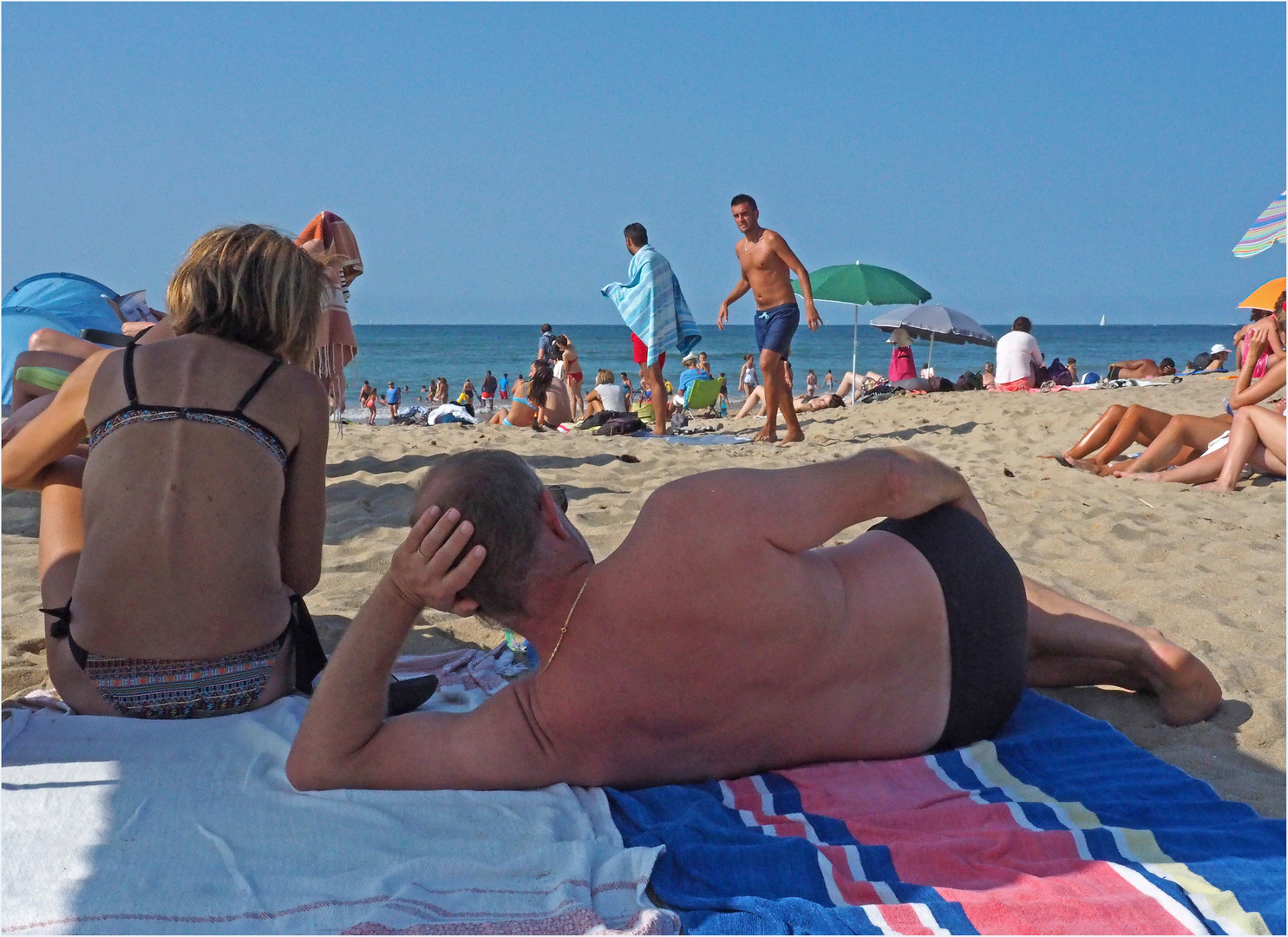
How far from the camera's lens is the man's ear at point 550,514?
189 cm

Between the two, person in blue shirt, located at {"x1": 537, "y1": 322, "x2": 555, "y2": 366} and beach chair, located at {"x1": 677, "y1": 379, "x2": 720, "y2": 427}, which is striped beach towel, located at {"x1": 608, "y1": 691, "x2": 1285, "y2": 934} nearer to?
beach chair, located at {"x1": 677, "y1": 379, "x2": 720, "y2": 427}

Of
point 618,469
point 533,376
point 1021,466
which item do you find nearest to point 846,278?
point 533,376

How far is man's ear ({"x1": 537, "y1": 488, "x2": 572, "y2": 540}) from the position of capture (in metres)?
1.89

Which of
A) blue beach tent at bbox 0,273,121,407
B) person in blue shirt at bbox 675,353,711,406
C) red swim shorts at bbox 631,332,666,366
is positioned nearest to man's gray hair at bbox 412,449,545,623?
blue beach tent at bbox 0,273,121,407

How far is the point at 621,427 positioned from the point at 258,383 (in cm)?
702

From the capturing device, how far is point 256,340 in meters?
2.42

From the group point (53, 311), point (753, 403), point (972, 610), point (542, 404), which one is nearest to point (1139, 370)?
point (753, 403)

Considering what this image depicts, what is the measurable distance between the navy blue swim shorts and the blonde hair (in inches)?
260

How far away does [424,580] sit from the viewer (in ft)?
6.01

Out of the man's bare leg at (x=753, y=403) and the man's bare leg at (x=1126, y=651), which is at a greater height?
the man's bare leg at (x=1126, y=651)

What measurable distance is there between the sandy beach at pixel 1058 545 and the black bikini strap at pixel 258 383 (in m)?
1.16

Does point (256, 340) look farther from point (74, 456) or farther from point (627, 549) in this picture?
point (627, 549)

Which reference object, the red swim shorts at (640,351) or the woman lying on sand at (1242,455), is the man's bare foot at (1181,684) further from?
the red swim shorts at (640,351)

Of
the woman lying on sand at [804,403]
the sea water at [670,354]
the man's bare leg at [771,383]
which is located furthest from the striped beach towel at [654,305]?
the sea water at [670,354]
